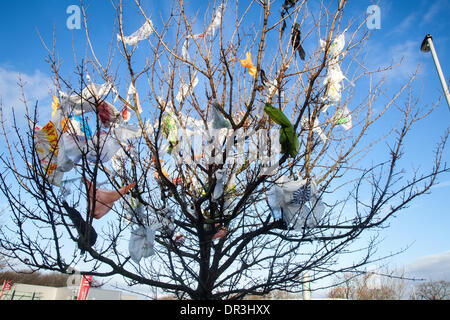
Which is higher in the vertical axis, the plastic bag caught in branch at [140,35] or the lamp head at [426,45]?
the lamp head at [426,45]

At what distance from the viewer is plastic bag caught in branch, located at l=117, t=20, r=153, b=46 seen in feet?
10.1

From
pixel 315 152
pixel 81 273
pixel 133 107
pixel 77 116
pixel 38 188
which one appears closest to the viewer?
pixel 38 188

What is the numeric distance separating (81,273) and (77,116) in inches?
64.6

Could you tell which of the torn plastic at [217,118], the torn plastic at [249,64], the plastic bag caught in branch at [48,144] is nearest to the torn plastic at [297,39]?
the torn plastic at [249,64]

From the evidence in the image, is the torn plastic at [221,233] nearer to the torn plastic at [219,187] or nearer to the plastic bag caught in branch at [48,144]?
the torn plastic at [219,187]

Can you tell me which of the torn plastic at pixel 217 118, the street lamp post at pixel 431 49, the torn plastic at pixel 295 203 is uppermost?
the street lamp post at pixel 431 49

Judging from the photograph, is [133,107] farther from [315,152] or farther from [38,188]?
[315,152]

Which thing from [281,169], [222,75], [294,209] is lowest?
[294,209]

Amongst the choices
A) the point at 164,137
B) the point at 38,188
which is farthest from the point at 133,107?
the point at 38,188

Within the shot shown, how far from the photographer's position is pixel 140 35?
3154 mm

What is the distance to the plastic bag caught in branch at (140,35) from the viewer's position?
3065 millimetres

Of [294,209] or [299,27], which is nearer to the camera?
[294,209]
